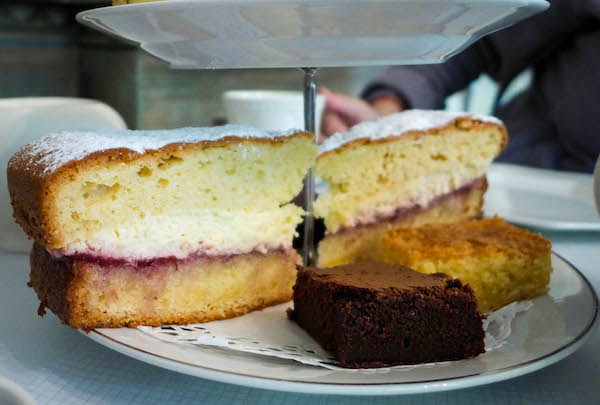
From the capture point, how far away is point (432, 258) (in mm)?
923

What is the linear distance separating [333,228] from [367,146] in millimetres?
167

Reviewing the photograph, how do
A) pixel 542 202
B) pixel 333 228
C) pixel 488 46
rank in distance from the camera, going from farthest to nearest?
pixel 488 46, pixel 542 202, pixel 333 228

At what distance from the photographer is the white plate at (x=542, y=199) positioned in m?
1.30

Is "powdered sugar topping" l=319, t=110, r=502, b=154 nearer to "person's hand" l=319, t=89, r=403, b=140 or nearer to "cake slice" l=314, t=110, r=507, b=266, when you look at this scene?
"cake slice" l=314, t=110, r=507, b=266

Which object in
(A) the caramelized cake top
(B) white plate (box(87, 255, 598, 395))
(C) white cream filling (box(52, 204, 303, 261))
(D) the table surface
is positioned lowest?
(D) the table surface

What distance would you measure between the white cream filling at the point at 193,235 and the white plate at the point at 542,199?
0.59 metres

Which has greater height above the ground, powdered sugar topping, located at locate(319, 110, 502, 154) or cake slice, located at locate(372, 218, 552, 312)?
powdered sugar topping, located at locate(319, 110, 502, 154)

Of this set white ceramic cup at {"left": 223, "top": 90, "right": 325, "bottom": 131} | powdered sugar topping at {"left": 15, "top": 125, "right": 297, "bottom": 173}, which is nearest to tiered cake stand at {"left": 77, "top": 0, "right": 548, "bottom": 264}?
powdered sugar topping at {"left": 15, "top": 125, "right": 297, "bottom": 173}

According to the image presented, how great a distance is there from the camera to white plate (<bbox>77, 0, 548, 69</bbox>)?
0.63m

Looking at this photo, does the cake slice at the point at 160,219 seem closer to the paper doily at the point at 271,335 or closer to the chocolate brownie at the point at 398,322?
the paper doily at the point at 271,335

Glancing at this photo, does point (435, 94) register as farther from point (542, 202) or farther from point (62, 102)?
point (62, 102)

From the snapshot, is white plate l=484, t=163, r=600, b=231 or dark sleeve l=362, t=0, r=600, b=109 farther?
dark sleeve l=362, t=0, r=600, b=109

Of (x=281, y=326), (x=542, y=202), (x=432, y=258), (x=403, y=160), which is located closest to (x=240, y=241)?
(x=281, y=326)

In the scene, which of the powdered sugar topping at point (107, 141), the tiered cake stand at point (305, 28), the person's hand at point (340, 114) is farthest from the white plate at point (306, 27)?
the person's hand at point (340, 114)
